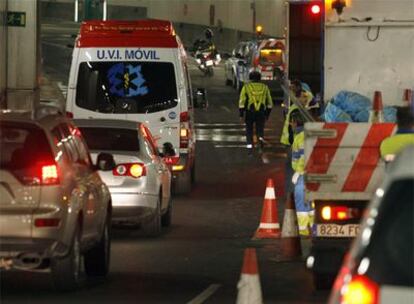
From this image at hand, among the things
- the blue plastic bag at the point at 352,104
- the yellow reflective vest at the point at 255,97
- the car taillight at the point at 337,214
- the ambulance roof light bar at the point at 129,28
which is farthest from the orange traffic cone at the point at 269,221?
the yellow reflective vest at the point at 255,97

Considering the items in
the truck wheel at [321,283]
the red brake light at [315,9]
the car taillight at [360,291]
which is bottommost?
the truck wheel at [321,283]

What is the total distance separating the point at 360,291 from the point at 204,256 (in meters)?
9.77

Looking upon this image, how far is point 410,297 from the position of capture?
16.0 feet

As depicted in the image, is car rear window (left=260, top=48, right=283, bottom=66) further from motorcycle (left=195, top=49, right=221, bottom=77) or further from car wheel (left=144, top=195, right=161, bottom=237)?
car wheel (left=144, top=195, right=161, bottom=237)

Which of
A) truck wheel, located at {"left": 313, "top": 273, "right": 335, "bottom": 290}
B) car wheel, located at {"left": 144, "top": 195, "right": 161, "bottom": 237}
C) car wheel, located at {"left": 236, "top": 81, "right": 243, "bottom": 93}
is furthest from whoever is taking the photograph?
car wheel, located at {"left": 236, "top": 81, "right": 243, "bottom": 93}

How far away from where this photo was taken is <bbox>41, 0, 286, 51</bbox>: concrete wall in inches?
2479

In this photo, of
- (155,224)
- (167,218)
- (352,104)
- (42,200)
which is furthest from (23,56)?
(42,200)

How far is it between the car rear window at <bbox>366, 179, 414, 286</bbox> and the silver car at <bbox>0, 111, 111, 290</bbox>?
6.28 m

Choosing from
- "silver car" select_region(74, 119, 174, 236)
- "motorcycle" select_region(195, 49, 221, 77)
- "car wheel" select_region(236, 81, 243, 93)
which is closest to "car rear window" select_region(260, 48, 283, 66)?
"car wheel" select_region(236, 81, 243, 93)

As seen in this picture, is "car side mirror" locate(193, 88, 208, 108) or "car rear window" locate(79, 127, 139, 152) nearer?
"car rear window" locate(79, 127, 139, 152)

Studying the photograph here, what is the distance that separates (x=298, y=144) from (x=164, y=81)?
6434mm

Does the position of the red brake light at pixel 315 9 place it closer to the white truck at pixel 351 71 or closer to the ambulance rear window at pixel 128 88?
the ambulance rear window at pixel 128 88

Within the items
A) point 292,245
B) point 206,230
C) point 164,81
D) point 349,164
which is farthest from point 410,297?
point 164,81

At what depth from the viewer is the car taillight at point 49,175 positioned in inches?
441
